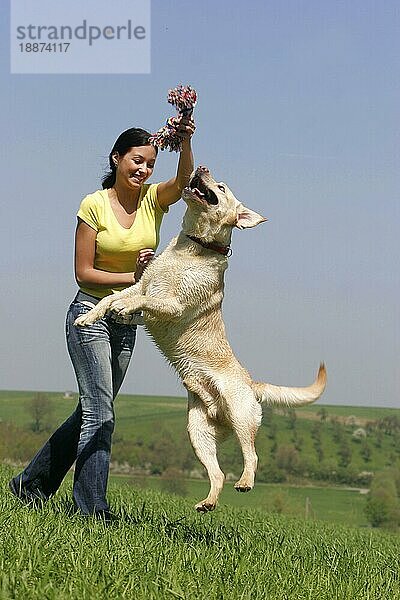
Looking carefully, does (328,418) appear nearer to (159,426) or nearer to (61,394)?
(159,426)

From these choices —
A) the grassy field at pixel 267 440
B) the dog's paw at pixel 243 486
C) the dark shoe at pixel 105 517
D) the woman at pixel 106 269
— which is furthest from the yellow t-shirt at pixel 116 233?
the grassy field at pixel 267 440

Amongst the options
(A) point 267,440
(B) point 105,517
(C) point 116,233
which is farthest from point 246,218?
(A) point 267,440

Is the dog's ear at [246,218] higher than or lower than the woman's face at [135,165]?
lower

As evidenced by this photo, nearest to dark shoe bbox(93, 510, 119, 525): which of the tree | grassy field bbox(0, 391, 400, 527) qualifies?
grassy field bbox(0, 391, 400, 527)

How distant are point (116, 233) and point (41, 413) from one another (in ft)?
104

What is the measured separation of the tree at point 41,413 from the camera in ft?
119

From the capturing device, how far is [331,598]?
4777 millimetres

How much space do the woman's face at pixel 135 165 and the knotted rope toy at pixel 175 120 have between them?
136 mm

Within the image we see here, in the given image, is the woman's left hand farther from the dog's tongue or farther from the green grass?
the green grass

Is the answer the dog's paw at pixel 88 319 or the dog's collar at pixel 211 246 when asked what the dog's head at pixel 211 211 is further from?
the dog's paw at pixel 88 319

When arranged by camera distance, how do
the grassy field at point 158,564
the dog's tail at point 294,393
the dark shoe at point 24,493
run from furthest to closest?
the dark shoe at point 24,493, the dog's tail at point 294,393, the grassy field at point 158,564

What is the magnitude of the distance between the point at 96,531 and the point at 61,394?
2958 centimetres

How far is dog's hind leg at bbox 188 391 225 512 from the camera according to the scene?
5777 millimetres

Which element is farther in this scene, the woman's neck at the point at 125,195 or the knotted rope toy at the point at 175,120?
the woman's neck at the point at 125,195
